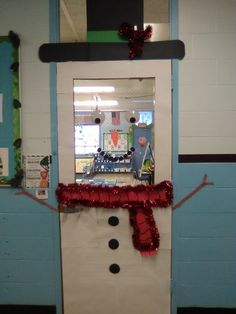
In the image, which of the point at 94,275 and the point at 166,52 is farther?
the point at 94,275

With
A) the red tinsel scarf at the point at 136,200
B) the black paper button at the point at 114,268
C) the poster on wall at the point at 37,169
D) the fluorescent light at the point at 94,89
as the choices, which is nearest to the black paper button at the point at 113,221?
the red tinsel scarf at the point at 136,200

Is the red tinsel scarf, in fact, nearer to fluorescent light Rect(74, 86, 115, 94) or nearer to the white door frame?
the white door frame

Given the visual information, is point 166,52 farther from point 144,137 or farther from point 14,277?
point 14,277

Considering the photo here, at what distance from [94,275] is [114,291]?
0.20 metres

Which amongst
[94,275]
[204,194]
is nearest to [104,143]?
[204,194]

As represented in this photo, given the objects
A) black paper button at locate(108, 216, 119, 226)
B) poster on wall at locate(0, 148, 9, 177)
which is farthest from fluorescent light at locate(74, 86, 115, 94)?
black paper button at locate(108, 216, 119, 226)

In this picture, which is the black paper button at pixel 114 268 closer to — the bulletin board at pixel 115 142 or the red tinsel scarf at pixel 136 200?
the red tinsel scarf at pixel 136 200

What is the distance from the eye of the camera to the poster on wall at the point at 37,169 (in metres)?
2.17

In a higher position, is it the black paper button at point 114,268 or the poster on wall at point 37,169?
the poster on wall at point 37,169

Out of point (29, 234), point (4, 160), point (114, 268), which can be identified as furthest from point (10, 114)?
point (114, 268)

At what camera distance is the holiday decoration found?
2.06 m

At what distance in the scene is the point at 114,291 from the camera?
2213mm

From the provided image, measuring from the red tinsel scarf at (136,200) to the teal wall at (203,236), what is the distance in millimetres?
139

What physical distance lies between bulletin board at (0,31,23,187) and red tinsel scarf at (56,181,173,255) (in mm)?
410
